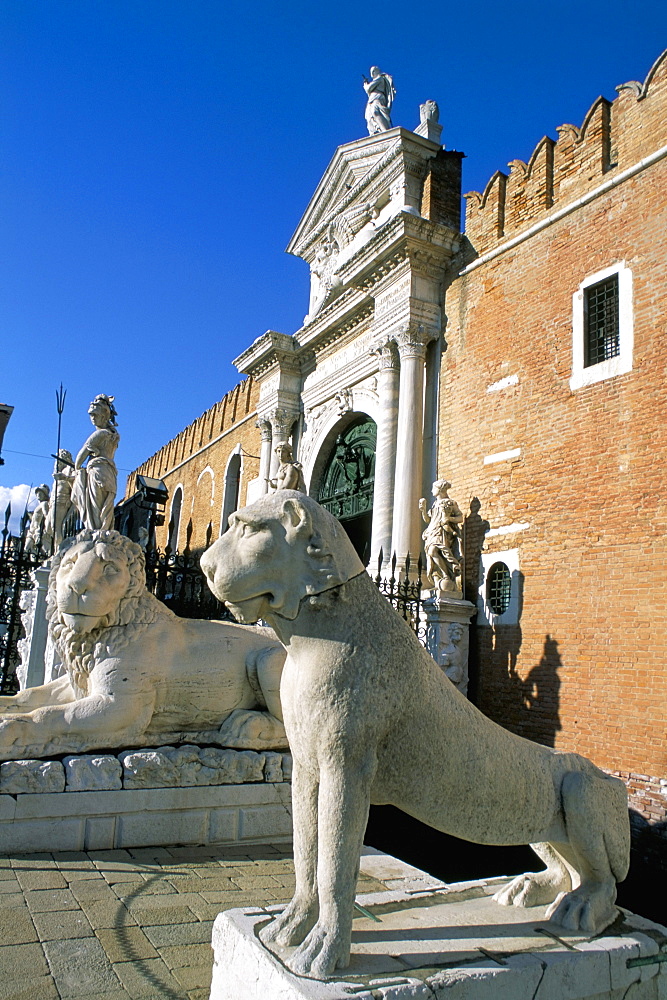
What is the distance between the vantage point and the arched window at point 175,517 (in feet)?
81.5

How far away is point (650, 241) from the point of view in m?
8.41

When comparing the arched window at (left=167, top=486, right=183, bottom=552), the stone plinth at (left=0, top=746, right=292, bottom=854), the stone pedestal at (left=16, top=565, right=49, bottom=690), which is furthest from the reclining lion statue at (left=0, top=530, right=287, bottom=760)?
the arched window at (left=167, top=486, right=183, bottom=552)

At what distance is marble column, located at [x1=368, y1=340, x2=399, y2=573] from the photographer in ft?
37.3

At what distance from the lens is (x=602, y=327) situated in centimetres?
898

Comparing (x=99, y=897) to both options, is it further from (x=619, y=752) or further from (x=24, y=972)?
(x=619, y=752)

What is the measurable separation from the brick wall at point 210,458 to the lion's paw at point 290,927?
1622cm

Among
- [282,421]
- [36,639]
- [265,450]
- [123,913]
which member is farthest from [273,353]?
[123,913]

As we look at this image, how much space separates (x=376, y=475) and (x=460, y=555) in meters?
2.53

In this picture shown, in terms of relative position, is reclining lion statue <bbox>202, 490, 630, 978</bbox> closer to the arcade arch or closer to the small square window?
the small square window

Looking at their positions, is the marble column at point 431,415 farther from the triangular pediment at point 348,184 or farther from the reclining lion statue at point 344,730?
the reclining lion statue at point 344,730

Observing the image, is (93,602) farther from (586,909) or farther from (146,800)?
(586,909)

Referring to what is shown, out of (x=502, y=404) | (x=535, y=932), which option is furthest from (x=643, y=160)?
(x=535, y=932)

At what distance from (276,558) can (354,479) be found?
452 inches

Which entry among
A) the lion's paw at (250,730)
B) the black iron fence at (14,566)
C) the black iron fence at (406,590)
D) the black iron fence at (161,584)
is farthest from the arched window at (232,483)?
the lion's paw at (250,730)
